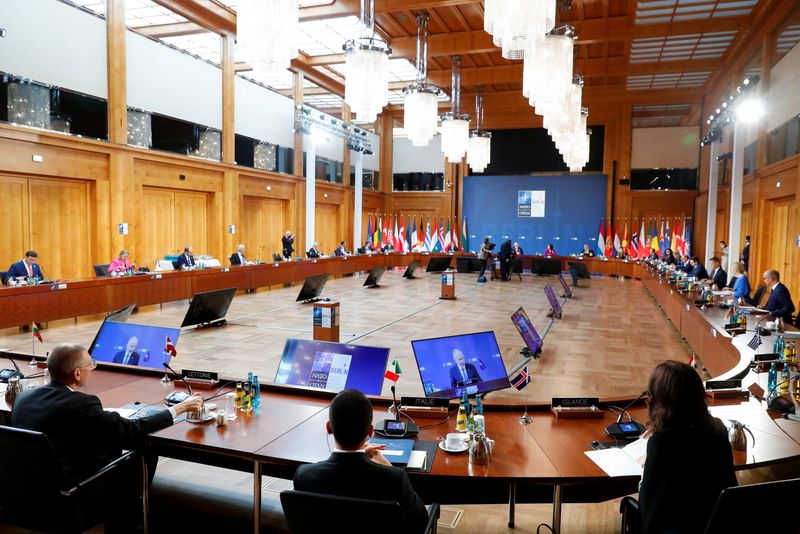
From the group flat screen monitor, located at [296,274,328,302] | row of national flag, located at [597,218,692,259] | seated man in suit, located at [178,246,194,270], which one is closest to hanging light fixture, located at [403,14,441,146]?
flat screen monitor, located at [296,274,328,302]

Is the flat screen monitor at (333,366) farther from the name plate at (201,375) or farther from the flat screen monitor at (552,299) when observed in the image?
the flat screen monitor at (552,299)

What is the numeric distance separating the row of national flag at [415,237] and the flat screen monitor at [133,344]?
16.2 m

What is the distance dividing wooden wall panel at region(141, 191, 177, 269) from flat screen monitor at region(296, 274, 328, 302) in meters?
4.05

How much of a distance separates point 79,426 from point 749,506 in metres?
2.72

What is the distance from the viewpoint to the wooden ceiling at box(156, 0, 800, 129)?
11898 millimetres

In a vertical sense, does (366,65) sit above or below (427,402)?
above

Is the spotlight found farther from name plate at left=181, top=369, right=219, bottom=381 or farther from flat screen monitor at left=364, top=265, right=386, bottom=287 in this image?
name plate at left=181, top=369, right=219, bottom=381

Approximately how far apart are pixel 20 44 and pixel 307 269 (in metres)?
8.07

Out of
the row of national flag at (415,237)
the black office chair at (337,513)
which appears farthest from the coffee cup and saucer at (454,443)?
the row of national flag at (415,237)

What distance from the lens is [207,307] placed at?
8.48m

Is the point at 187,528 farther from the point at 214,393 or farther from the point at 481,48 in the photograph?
the point at 481,48

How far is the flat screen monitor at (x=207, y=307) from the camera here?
8.12 meters

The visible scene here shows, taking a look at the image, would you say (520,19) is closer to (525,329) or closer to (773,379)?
(773,379)

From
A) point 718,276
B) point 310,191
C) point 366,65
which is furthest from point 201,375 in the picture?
point 310,191
